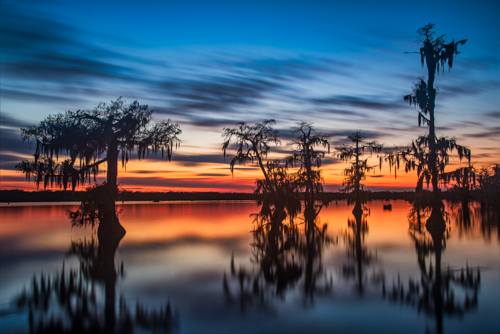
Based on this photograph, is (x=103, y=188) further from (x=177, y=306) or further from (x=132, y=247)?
(x=177, y=306)

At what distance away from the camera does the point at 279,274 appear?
1330cm

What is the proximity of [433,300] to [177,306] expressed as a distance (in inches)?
278

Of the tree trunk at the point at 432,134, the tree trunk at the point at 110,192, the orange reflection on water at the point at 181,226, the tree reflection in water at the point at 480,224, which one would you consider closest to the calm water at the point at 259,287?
the tree trunk at the point at 110,192

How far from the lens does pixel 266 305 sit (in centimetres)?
955

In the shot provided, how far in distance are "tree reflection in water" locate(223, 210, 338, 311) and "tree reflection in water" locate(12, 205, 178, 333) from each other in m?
2.52

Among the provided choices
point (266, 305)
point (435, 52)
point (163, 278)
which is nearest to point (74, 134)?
point (163, 278)

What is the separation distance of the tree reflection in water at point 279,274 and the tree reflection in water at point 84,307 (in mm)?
2523

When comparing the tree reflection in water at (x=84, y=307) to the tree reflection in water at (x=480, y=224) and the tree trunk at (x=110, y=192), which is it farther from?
the tree reflection in water at (x=480, y=224)

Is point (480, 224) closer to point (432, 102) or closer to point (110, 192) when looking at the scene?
point (432, 102)

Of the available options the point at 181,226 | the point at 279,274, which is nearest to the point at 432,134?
the point at 279,274

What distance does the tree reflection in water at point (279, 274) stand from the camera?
10.5 meters

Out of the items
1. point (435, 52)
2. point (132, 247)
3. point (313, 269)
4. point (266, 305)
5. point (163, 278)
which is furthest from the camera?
point (435, 52)

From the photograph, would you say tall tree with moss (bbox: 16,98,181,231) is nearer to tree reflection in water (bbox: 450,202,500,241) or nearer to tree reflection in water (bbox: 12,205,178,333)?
tree reflection in water (bbox: 12,205,178,333)

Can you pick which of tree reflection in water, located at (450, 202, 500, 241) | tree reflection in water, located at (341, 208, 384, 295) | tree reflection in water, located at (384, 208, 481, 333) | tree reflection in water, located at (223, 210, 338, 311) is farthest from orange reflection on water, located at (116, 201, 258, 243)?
tree reflection in water, located at (450, 202, 500, 241)
